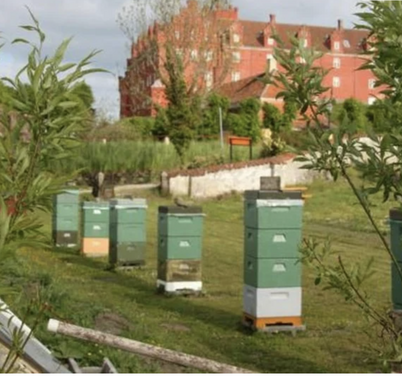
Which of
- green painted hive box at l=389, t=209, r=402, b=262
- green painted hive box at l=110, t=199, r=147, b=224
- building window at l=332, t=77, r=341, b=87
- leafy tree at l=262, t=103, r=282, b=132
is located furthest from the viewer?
building window at l=332, t=77, r=341, b=87

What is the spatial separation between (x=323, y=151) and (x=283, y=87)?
0.18 m

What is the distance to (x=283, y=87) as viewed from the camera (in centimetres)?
199

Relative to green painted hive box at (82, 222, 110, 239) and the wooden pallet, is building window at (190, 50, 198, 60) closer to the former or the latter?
green painted hive box at (82, 222, 110, 239)

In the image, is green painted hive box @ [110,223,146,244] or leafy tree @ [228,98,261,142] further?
leafy tree @ [228,98,261,142]

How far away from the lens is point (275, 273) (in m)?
6.48

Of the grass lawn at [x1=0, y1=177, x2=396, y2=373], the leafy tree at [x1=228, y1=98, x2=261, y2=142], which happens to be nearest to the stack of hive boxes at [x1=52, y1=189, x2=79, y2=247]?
the grass lawn at [x1=0, y1=177, x2=396, y2=373]

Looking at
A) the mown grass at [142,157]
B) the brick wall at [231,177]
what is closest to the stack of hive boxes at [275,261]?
the brick wall at [231,177]

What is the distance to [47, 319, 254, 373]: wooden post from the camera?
3.55 metres

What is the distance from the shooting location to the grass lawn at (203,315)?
5.29 metres

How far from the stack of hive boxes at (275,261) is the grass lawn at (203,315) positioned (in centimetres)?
19

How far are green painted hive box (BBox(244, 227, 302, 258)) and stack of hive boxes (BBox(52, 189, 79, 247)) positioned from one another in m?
7.04

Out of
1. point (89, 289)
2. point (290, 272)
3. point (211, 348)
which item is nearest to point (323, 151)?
point (211, 348)

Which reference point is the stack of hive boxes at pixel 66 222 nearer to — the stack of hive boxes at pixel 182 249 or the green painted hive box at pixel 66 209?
the green painted hive box at pixel 66 209

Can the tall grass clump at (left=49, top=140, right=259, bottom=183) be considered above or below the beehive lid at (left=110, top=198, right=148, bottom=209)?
above
